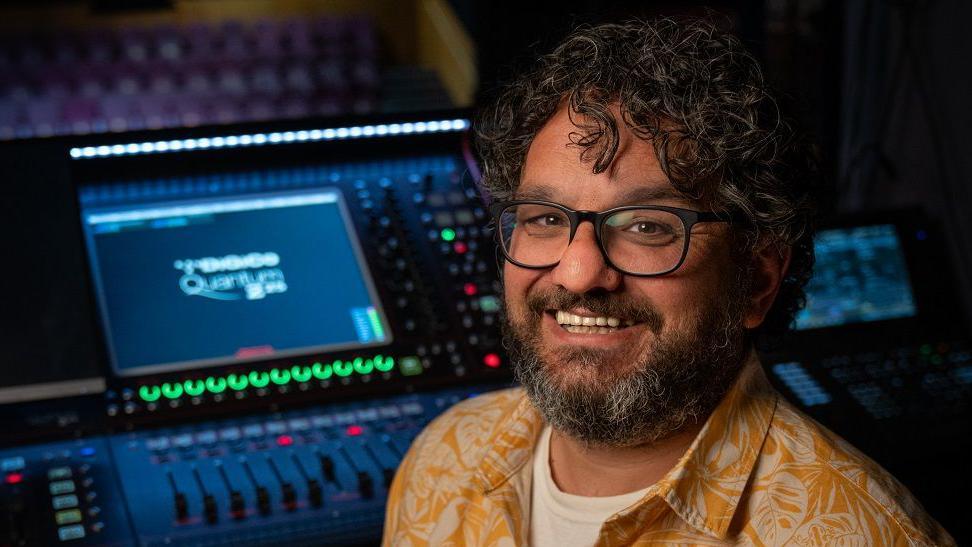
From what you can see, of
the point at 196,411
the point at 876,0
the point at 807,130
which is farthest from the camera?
the point at 876,0

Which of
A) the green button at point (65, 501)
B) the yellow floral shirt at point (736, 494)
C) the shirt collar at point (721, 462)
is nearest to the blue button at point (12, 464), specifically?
the green button at point (65, 501)

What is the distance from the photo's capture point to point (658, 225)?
1.31 metres

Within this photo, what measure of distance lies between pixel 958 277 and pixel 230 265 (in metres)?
1.55

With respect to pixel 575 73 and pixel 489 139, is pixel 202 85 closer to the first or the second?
pixel 489 139

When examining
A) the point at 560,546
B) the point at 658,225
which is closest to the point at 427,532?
the point at 560,546

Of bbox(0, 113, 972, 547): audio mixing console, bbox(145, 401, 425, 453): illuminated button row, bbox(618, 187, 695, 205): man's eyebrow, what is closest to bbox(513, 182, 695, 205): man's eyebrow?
A: bbox(618, 187, 695, 205): man's eyebrow

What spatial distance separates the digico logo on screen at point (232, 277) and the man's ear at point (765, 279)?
0.92 meters

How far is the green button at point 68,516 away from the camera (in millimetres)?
1692

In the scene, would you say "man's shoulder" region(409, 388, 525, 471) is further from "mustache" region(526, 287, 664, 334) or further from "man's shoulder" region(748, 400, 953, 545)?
"man's shoulder" region(748, 400, 953, 545)

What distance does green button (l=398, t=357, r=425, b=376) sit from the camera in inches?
80.0

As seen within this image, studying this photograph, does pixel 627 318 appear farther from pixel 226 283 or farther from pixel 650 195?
pixel 226 283

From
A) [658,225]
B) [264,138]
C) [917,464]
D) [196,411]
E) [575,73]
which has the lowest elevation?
[917,464]

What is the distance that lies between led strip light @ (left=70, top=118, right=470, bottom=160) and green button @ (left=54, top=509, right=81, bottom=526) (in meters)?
0.66

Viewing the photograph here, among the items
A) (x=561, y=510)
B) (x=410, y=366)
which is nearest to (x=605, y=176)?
(x=561, y=510)
